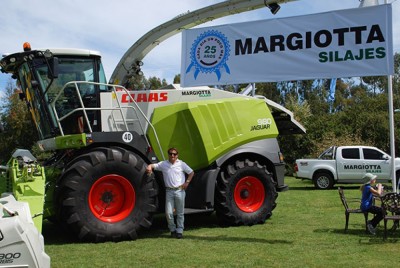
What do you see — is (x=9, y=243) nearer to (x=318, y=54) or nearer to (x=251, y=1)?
(x=318, y=54)

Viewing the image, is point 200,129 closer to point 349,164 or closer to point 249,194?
point 249,194

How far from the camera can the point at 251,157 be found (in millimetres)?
9570

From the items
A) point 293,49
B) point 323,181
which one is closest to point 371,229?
point 293,49

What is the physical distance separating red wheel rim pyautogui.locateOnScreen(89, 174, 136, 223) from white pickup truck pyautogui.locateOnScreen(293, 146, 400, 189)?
12210mm

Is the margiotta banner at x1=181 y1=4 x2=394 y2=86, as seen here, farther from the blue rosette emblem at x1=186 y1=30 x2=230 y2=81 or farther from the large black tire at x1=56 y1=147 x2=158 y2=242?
the large black tire at x1=56 y1=147 x2=158 y2=242

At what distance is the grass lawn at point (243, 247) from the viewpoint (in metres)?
6.46

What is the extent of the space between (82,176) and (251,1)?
5224mm

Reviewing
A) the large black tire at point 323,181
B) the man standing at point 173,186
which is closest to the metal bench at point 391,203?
the man standing at point 173,186

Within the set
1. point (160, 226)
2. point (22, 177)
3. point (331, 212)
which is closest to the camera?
point (22, 177)

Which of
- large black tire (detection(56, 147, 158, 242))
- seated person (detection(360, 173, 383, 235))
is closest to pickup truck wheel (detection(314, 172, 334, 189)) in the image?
seated person (detection(360, 173, 383, 235))

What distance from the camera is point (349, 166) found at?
18.4 m

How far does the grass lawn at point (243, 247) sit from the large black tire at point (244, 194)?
23 cm

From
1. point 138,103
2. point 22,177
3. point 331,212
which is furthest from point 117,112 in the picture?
point 331,212

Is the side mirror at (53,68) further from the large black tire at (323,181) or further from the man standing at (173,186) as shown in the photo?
the large black tire at (323,181)
